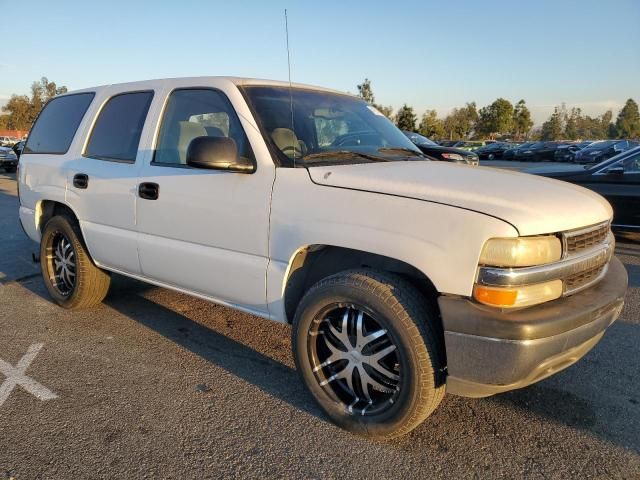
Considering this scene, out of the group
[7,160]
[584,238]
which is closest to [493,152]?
[7,160]

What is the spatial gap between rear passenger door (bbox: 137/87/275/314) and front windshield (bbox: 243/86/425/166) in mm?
178

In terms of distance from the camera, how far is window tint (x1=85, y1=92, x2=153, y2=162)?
12.4ft

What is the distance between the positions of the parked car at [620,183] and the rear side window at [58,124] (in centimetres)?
543

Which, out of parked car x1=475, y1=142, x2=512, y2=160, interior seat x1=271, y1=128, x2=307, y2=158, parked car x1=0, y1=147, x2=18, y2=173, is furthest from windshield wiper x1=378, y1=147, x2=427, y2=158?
parked car x1=475, y1=142, x2=512, y2=160

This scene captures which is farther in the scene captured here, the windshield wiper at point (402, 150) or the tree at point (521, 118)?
the tree at point (521, 118)

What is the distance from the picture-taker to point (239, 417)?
285cm

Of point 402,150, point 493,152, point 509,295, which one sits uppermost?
point 402,150

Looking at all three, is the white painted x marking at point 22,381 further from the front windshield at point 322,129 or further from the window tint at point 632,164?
the window tint at point 632,164

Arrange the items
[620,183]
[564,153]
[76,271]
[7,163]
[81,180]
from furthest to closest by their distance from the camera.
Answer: [564,153] → [7,163] → [620,183] → [76,271] → [81,180]

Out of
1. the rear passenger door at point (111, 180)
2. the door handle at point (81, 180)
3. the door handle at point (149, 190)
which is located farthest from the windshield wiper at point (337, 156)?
the door handle at point (81, 180)

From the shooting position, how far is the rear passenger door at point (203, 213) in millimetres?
2949

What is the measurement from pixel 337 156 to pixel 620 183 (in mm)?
5414

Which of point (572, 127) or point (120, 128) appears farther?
point (572, 127)

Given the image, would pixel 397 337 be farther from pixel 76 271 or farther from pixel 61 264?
pixel 61 264
